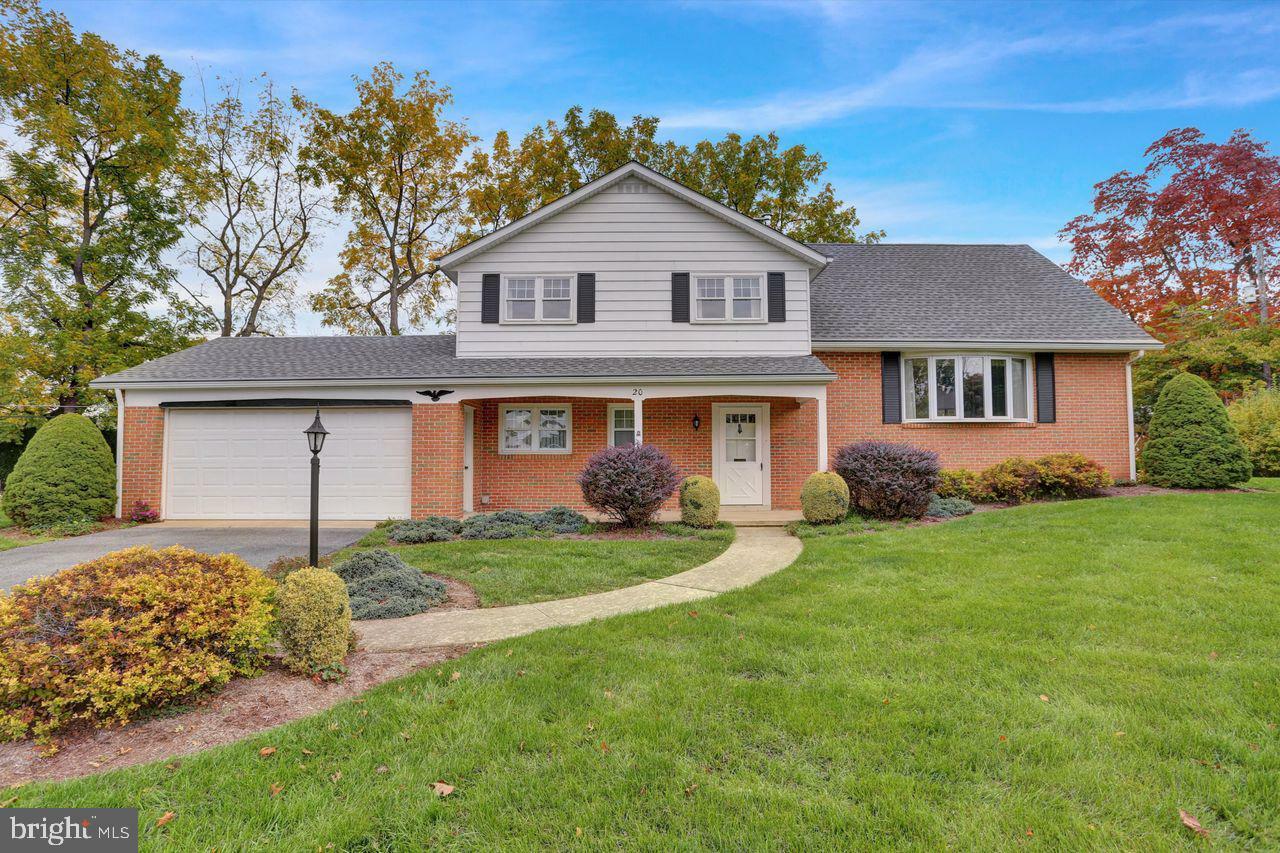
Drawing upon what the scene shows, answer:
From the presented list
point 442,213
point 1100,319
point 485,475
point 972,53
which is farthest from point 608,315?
point 442,213

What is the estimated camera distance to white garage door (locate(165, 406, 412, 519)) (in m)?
11.5

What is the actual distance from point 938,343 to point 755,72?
7.87 m

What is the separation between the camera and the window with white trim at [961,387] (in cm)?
1234

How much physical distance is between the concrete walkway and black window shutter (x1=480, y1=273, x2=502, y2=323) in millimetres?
7627

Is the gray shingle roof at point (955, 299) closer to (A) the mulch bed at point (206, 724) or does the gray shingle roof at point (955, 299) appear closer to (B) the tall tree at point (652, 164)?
(B) the tall tree at point (652, 164)

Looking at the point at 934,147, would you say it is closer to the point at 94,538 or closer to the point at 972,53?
the point at 972,53

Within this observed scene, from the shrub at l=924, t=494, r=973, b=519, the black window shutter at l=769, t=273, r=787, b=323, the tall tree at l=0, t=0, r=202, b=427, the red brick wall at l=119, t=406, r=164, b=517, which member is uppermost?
the tall tree at l=0, t=0, r=202, b=427

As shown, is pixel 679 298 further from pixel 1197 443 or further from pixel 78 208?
pixel 78 208

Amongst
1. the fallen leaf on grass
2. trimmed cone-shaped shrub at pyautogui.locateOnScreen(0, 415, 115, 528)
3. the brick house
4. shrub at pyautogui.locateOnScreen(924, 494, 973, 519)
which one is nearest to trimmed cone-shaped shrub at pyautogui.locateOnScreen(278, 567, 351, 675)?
the fallen leaf on grass

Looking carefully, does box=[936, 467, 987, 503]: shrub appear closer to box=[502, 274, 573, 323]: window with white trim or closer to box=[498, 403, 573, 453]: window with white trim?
box=[498, 403, 573, 453]: window with white trim

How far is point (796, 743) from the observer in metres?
2.93

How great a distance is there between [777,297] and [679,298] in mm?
2109

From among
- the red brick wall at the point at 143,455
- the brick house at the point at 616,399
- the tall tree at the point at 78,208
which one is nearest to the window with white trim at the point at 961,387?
the brick house at the point at 616,399

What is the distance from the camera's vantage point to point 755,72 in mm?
13695
